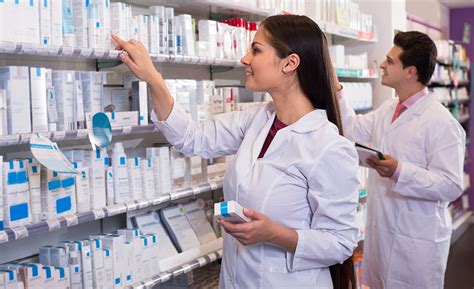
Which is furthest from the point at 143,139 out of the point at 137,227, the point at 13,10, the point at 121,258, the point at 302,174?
the point at 302,174

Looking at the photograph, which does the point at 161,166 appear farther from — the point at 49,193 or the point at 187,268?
the point at 49,193

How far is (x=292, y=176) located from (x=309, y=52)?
0.46 meters

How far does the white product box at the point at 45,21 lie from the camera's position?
2.62 m

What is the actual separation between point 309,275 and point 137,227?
1.42 metres

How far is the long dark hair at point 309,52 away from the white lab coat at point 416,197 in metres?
1.02

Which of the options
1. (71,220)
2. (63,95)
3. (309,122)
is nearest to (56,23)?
(63,95)

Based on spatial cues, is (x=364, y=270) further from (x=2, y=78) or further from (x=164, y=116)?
(x=2, y=78)

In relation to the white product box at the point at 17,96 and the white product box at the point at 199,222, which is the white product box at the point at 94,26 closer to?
the white product box at the point at 17,96

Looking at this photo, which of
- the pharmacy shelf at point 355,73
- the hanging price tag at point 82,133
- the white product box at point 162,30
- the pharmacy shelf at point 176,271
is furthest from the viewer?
the pharmacy shelf at point 355,73

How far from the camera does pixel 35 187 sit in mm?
2650

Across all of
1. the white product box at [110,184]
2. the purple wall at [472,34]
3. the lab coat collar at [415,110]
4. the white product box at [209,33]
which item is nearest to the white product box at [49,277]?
the white product box at [110,184]

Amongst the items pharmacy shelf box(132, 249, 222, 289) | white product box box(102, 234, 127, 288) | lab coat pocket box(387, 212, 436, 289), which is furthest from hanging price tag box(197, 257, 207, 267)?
lab coat pocket box(387, 212, 436, 289)

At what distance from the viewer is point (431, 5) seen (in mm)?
9398

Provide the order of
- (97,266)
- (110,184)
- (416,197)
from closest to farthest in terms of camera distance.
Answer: (97,266), (110,184), (416,197)
